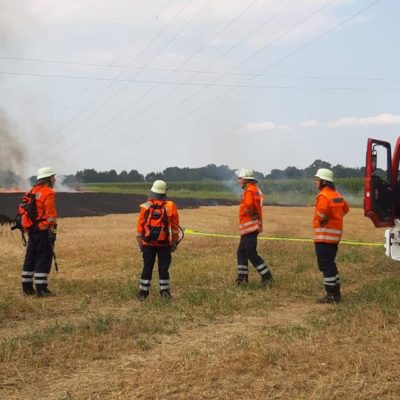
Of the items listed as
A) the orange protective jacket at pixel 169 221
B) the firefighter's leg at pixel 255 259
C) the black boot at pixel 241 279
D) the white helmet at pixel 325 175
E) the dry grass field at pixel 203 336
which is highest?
the white helmet at pixel 325 175

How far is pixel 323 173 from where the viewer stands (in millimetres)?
7688

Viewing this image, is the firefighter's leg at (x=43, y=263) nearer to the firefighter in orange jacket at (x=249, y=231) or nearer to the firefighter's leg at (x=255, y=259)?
the firefighter in orange jacket at (x=249, y=231)

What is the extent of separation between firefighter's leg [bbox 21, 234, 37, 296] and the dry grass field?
0.56ft

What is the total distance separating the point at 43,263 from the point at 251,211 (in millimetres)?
3291

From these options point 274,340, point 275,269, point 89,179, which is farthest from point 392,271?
point 89,179

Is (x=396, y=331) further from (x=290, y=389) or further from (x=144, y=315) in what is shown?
(x=144, y=315)

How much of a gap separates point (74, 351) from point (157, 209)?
2.92 m

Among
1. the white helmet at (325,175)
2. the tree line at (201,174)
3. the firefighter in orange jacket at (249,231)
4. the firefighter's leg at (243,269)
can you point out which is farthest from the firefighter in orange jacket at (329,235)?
the tree line at (201,174)

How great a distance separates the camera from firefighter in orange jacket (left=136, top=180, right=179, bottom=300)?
754 centimetres

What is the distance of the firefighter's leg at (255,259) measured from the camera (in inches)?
335

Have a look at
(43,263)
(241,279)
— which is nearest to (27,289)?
(43,263)

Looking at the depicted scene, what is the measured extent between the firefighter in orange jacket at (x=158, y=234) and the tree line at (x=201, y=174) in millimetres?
23322

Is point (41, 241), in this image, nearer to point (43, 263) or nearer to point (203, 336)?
point (43, 263)

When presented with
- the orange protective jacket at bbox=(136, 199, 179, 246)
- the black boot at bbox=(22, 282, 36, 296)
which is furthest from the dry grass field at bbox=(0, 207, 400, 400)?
the orange protective jacket at bbox=(136, 199, 179, 246)
